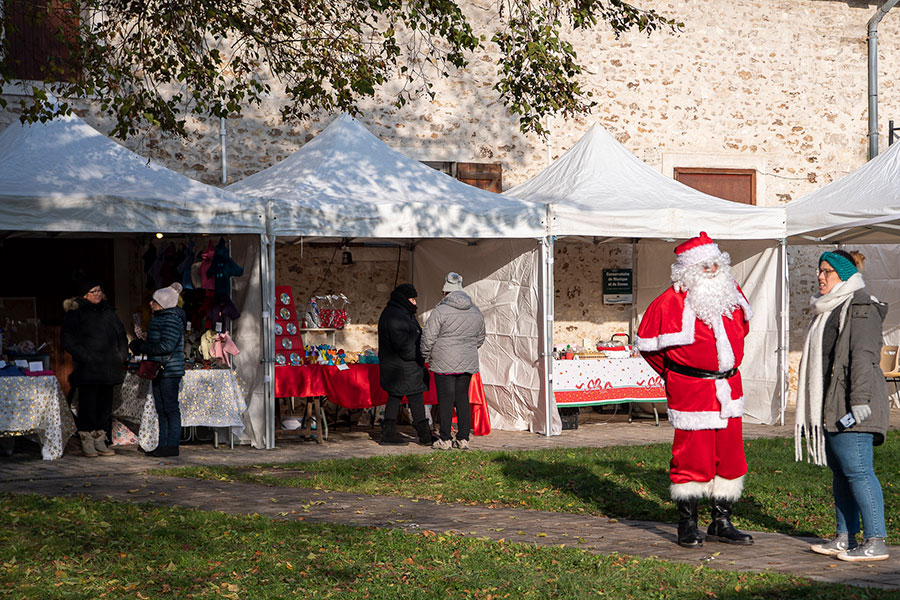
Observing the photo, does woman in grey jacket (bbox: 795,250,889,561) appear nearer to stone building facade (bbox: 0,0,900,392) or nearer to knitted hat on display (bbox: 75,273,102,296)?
knitted hat on display (bbox: 75,273,102,296)

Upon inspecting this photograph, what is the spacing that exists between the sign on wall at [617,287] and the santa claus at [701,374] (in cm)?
782

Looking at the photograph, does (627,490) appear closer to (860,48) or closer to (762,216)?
(762,216)

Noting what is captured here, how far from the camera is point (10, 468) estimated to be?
837cm

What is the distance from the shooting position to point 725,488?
215 inches

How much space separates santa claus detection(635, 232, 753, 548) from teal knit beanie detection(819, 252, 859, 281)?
49 cm

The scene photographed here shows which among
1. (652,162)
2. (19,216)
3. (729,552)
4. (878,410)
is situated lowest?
(729,552)

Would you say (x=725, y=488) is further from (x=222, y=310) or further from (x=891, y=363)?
(x=891, y=363)

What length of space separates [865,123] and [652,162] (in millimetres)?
3178

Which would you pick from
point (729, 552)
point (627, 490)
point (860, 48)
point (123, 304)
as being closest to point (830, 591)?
point (729, 552)

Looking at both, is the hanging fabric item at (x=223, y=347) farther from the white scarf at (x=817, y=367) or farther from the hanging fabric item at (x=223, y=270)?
the white scarf at (x=817, y=367)

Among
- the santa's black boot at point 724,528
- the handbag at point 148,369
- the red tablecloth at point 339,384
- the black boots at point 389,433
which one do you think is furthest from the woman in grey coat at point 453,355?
the santa's black boot at point 724,528

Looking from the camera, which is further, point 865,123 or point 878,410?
point 865,123

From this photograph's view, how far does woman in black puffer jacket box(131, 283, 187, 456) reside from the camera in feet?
28.8

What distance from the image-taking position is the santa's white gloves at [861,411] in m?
5.05
